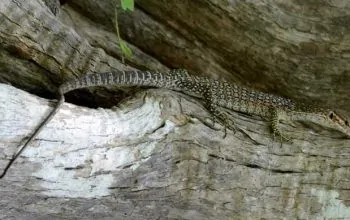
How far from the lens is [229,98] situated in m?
4.25

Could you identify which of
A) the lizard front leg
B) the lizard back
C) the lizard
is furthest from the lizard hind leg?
the lizard front leg

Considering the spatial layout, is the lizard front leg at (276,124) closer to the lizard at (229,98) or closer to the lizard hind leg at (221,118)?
the lizard at (229,98)

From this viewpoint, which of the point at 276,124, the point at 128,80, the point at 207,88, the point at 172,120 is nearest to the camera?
the point at 172,120

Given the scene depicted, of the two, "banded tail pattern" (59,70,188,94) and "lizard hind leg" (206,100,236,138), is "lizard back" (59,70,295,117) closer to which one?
"banded tail pattern" (59,70,188,94)

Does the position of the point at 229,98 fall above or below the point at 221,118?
above

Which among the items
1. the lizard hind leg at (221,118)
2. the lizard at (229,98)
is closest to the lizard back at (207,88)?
the lizard at (229,98)

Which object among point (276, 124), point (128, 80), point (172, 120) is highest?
point (128, 80)

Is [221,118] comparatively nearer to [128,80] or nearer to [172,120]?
[172,120]

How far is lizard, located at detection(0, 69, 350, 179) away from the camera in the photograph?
378 centimetres

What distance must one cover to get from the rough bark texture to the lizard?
10cm

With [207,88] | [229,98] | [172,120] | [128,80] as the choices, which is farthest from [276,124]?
[128,80]

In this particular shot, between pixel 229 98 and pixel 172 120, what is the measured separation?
87 centimetres

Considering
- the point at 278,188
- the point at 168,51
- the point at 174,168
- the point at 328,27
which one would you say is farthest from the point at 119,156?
the point at 328,27

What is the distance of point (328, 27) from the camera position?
411cm
